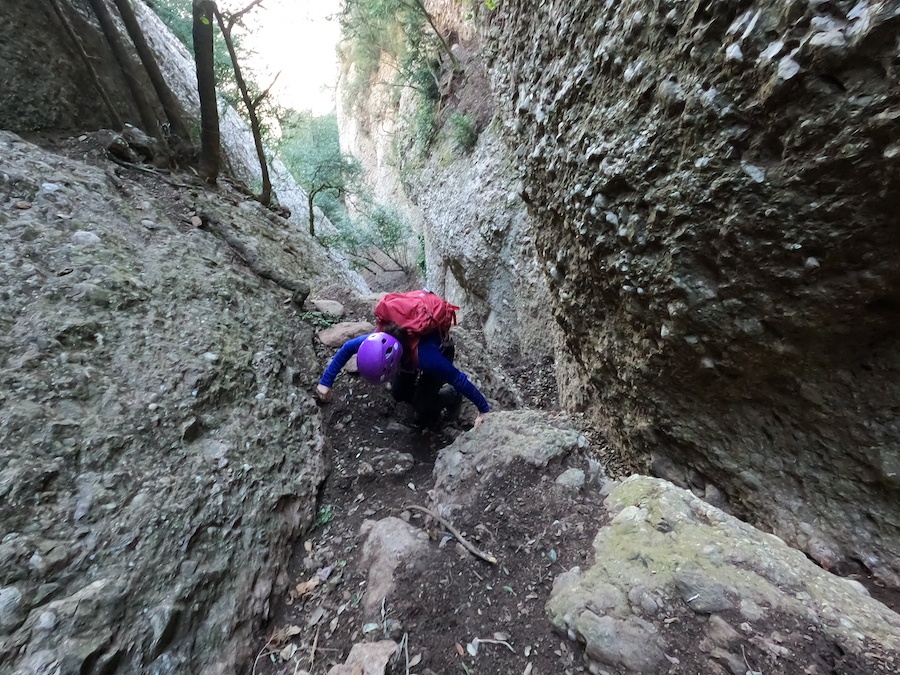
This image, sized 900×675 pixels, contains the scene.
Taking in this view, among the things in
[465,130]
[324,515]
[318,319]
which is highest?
[465,130]

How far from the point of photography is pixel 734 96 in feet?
6.34

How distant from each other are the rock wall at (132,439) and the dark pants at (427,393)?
2.48 feet

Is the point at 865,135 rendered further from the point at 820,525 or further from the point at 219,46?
the point at 219,46

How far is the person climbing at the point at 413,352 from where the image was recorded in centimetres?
297

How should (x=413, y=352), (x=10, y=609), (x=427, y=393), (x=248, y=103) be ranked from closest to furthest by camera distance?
(x=10, y=609)
(x=413, y=352)
(x=427, y=393)
(x=248, y=103)

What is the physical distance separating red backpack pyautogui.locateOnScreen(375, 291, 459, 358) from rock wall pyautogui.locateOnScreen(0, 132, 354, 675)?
0.96 m

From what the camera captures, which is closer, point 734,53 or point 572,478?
point 734,53

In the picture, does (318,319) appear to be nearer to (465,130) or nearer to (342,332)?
(342,332)

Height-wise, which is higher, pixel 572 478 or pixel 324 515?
pixel 572 478

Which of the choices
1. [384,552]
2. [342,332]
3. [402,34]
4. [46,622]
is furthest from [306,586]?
[402,34]

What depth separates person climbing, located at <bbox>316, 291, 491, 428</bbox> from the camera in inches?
117

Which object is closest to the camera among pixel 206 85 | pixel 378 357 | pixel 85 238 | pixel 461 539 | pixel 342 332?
pixel 461 539

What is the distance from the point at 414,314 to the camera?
10.6 ft

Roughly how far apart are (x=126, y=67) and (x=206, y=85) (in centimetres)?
107
